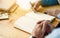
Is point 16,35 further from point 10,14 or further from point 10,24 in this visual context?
point 10,14

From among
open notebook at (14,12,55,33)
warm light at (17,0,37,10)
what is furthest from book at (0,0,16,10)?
open notebook at (14,12,55,33)

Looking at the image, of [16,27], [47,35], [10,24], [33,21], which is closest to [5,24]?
[10,24]

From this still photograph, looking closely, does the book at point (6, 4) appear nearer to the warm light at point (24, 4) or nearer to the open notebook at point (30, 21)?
the warm light at point (24, 4)

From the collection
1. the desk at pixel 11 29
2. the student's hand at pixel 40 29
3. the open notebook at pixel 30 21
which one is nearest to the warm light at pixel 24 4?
the desk at pixel 11 29

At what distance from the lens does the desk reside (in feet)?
5.33

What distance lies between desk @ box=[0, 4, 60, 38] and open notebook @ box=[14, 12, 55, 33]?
0.21 feet

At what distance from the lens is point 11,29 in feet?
5.71

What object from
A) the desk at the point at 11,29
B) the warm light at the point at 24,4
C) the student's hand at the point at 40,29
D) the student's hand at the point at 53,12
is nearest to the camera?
the student's hand at the point at 40,29

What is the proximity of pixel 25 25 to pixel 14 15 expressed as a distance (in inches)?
16.6

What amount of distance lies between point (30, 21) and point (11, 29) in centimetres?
27

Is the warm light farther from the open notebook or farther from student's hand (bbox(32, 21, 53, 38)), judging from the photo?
student's hand (bbox(32, 21, 53, 38))

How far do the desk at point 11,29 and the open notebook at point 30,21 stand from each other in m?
0.06

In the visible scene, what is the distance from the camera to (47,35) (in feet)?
4.82

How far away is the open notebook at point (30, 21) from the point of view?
1.64 metres
